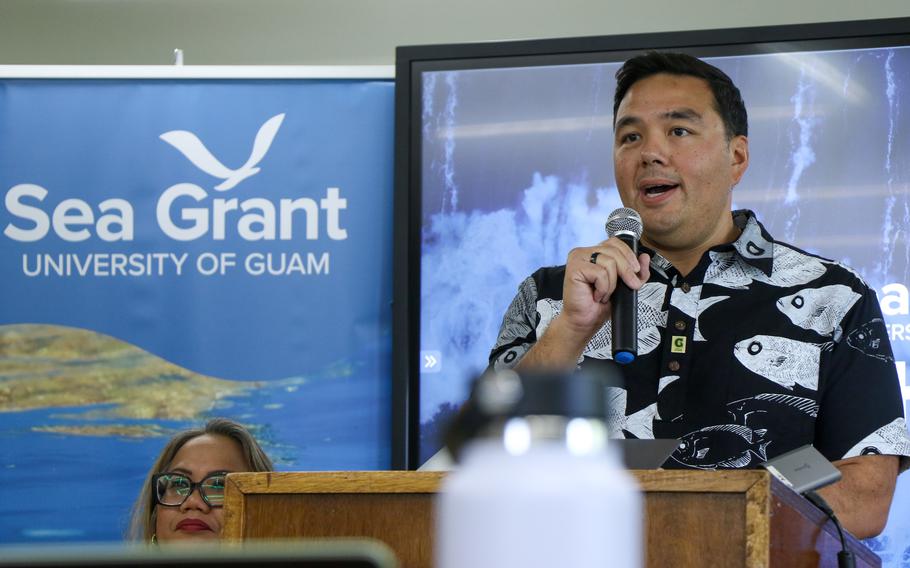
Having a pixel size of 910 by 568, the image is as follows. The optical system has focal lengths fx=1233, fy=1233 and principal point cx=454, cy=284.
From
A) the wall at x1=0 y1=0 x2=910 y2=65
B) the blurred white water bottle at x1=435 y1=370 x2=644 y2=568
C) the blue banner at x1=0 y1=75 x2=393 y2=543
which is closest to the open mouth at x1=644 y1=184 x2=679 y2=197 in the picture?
the blue banner at x1=0 y1=75 x2=393 y2=543

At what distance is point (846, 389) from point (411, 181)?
1.20 metres

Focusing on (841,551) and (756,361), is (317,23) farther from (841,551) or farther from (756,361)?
(841,551)

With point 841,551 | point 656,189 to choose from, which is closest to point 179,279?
point 656,189

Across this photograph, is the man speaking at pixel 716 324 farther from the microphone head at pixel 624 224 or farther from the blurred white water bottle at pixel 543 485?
the blurred white water bottle at pixel 543 485

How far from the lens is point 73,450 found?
124 inches

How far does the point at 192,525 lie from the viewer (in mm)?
2590

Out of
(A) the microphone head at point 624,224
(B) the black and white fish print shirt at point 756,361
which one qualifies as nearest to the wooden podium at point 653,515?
(A) the microphone head at point 624,224

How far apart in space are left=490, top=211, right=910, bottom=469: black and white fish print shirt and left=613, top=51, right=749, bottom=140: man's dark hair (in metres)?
0.25

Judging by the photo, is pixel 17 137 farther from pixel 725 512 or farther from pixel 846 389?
pixel 725 512

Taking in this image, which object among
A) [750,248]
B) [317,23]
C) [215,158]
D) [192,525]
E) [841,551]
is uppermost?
[317,23]

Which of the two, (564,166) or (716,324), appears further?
(564,166)

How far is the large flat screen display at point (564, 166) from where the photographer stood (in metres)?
2.98

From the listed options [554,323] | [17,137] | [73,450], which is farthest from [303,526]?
[17,137]

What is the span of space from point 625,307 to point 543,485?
1.48m
